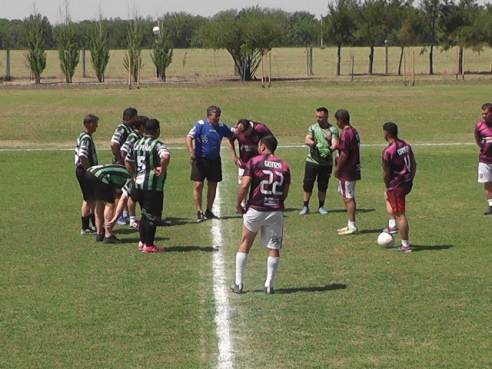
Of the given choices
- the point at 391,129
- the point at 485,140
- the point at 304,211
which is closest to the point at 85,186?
the point at 304,211

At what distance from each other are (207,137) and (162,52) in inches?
1956

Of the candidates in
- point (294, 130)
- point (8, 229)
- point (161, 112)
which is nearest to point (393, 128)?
point (8, 229)

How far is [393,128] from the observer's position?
12.8 m

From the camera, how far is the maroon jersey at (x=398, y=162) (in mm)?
12844

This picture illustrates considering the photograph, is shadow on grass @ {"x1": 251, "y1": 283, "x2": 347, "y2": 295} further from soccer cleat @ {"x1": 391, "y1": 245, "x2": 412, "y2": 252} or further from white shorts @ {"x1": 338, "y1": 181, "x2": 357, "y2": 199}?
white shorts @ {"x1": 338, "y1": 181, "x2": 357, "y2": 199}

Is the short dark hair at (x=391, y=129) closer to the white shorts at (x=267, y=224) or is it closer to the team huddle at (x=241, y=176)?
the team huddle at (x=241, y=176)

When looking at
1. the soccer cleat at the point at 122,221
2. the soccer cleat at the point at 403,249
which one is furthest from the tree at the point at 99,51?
the soccer cleat at the point at 403,249

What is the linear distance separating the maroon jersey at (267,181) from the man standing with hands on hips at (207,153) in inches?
214

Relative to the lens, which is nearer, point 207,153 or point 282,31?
point 207,153

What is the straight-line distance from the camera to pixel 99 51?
63531 millimetres

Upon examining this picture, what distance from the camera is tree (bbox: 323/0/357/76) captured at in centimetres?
7412

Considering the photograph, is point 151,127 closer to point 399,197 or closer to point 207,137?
point 207,137

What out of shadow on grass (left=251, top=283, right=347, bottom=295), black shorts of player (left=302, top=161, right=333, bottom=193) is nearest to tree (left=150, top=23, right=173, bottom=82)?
black shorts of player (left=302, top=161, right=333, bottom=193)

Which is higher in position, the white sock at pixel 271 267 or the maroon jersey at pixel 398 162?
the maroon jersey at pixel 398 162
